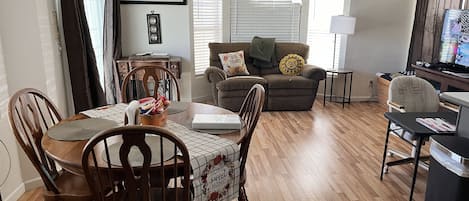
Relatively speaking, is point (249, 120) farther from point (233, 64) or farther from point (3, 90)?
point (233, 64)

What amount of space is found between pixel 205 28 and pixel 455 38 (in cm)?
320

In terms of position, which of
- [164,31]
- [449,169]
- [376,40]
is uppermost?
[164,31]

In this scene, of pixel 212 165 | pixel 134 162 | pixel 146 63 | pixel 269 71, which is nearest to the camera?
pixel 134 162

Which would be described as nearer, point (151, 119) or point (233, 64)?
point (151, 119)

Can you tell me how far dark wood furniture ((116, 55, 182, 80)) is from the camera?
166 inches

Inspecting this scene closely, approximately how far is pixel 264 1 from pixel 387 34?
188cm

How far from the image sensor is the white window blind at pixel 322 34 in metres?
5.37

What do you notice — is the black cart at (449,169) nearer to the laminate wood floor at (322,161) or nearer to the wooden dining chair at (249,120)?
the laminate wood floor at (322,161)

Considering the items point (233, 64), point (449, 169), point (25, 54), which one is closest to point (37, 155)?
point (25, 54)

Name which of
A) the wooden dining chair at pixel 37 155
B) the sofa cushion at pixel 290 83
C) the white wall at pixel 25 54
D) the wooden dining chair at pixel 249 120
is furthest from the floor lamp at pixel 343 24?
the wooden dining chair at pixel 37 155

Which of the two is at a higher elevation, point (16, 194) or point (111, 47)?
point (111, 47)

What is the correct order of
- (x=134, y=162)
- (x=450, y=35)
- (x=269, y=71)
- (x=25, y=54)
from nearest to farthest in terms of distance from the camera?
1. (x=134, y=162)
2. (x=25, y=54)
3. (x=450, y=35)
4. (x=269, y=71)

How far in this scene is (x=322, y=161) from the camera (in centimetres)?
328

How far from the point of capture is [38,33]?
250cm
